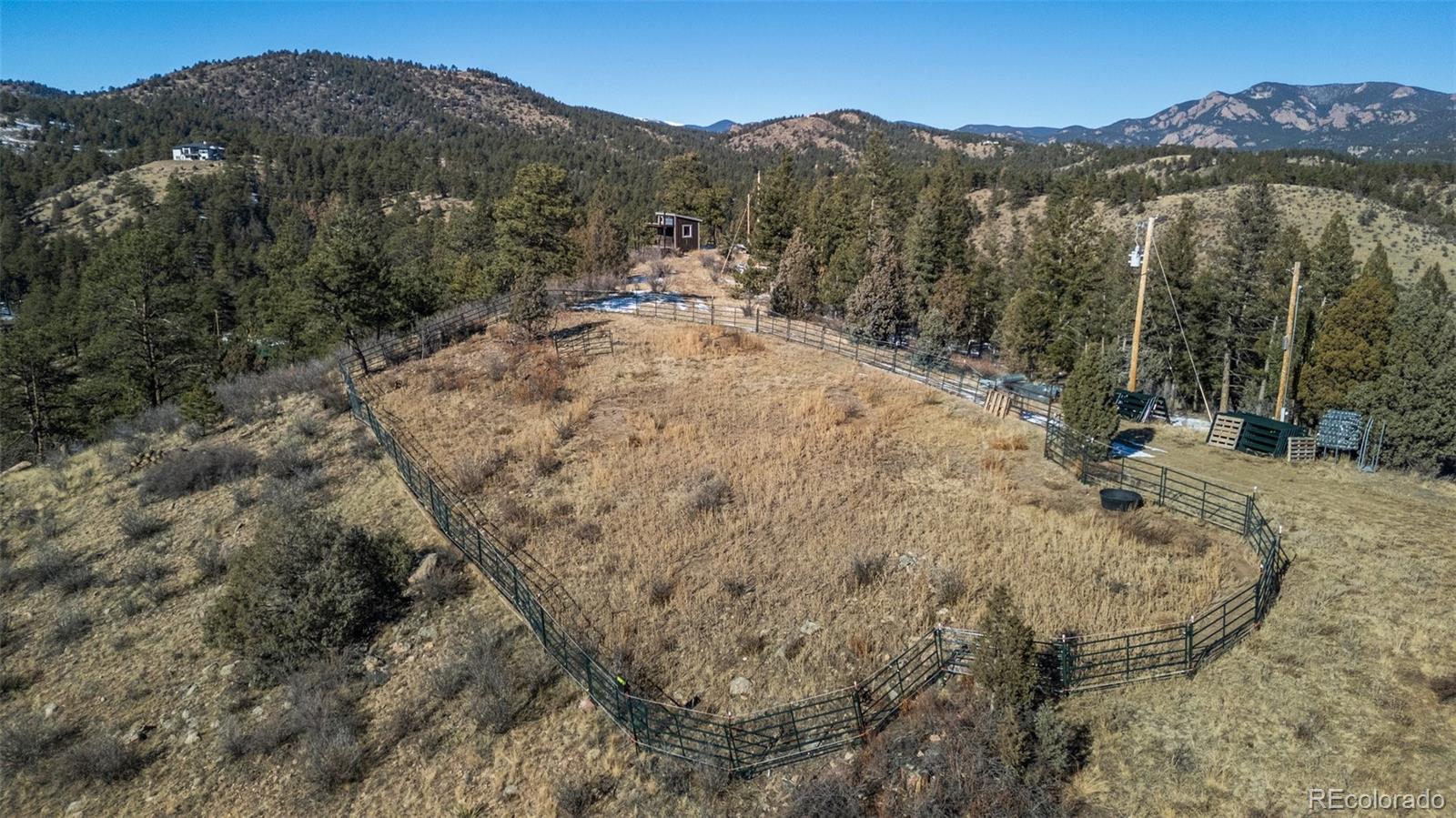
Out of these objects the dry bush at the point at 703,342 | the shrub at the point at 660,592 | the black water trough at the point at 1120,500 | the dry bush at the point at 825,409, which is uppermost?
the dry bush at the point at 703,342

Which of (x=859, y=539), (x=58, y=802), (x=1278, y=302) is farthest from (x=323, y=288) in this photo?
(x=1278, y=302)

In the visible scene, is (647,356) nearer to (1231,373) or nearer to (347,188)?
(1231,373)

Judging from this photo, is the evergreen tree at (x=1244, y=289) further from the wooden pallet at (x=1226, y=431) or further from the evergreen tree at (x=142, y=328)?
the evergreen tree at (x=142, y=328)

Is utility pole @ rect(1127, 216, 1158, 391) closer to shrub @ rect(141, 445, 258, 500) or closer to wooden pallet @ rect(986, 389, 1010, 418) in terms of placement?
wooden pallet @ rect(986, 389, 1010, 418)

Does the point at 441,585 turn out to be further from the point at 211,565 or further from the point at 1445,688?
the point at 1445,688

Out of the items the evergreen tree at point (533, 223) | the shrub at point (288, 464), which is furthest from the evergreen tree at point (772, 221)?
the shrub at point (288, 464)

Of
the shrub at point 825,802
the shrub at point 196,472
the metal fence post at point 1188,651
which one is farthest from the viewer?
the shrub at point 196,472

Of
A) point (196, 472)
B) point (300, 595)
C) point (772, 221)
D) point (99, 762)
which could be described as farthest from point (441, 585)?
point (772, 221)
